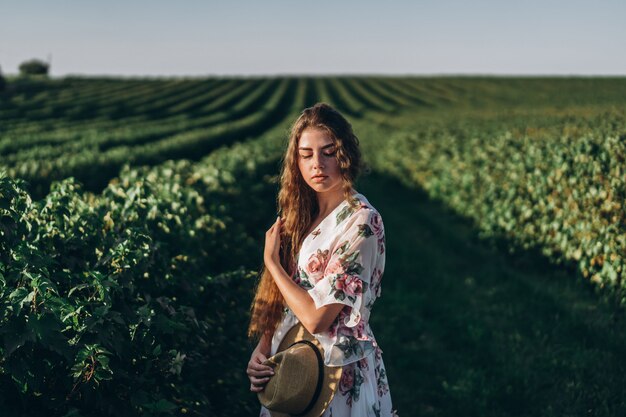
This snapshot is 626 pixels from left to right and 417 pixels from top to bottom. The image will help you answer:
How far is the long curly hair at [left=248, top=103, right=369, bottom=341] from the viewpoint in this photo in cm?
256

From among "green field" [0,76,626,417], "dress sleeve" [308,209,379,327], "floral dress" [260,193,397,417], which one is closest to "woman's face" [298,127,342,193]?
"floral dress" [260,193,397,417]

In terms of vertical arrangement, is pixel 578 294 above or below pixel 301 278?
below

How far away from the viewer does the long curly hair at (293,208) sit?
2.56 m

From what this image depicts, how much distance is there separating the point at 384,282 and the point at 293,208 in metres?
5.69

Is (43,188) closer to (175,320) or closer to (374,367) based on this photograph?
(175,320)

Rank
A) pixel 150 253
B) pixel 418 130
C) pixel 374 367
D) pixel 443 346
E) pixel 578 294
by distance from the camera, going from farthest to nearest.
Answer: pixel 418 130 → pixel 578 294 → pixel 443 346 → pixel 150 253 → pixel 374 367

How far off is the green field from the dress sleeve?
3.16ft

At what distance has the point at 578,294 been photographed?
22.9ft

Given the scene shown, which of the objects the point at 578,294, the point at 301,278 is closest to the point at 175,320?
the point at 301,278

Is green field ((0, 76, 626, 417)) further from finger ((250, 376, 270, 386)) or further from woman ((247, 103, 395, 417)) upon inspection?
woman ((247, 103, 395, 417))

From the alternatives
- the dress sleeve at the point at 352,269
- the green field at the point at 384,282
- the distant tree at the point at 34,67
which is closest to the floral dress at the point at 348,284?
the dress sleeve at the point at 352,269

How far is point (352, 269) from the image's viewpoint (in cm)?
236

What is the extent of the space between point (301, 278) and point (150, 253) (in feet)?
5.15

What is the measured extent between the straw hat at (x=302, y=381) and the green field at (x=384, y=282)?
60 cm
